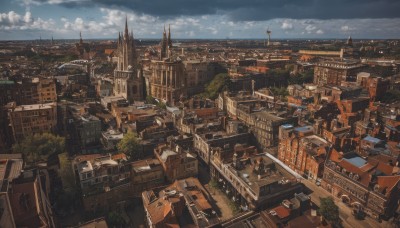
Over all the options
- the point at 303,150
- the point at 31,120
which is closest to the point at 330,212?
the point at 303,150

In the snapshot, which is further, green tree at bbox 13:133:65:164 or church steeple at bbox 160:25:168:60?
church steeple at bbox 160:25:168:60

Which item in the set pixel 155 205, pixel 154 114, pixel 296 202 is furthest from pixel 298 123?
pixel 155 205

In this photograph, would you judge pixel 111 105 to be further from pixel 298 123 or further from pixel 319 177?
pixel 319 177

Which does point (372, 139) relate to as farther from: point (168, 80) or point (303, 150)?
point (168, 80)

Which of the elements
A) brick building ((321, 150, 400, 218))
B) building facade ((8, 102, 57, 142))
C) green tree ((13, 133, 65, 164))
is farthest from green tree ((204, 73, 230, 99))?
green tree ((13, 133, 65, 164))

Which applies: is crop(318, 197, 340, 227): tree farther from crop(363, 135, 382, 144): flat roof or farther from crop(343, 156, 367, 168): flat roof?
crop(363, 135, 382, 144): flat roof

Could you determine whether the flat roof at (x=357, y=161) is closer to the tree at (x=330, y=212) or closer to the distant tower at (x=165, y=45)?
the tree at (x=330, y=212)
